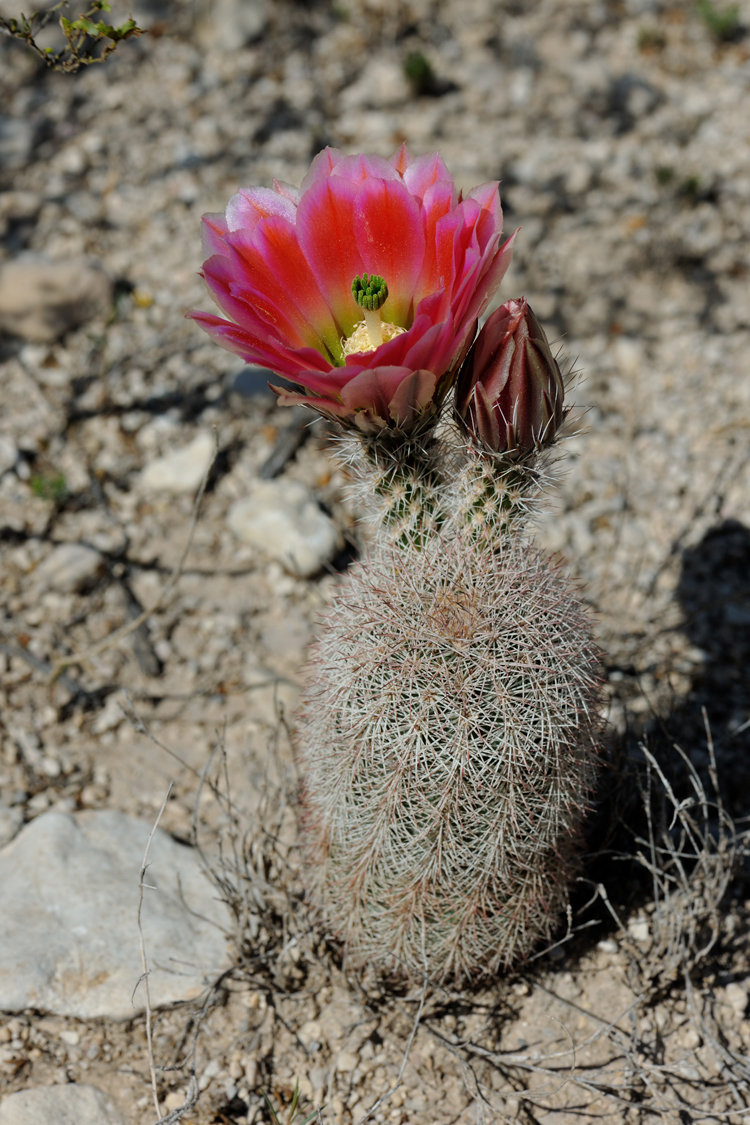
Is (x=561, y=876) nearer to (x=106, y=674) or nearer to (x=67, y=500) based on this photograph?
(x=106, y=674)

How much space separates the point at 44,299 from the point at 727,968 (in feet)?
10.7

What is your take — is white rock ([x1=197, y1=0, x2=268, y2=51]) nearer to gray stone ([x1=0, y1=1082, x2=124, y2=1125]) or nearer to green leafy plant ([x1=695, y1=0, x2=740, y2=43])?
green leafy plant ([x1=695, y1=0, x2=740, y2=43])

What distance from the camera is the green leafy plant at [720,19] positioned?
4.53 meters

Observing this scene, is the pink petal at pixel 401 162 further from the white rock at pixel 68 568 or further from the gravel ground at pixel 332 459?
the white rock at pixel 68 568

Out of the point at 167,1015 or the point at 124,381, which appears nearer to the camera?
the point at 167,1015

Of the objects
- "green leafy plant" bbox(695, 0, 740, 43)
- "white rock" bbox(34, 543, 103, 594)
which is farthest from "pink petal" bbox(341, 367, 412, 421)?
"green leafy plant" bbox(695, 0, 740, 43)

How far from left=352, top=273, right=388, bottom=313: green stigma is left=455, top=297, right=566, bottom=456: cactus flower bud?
18cm

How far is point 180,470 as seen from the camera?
11.0 ft

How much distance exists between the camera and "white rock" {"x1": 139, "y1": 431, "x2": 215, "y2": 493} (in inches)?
131

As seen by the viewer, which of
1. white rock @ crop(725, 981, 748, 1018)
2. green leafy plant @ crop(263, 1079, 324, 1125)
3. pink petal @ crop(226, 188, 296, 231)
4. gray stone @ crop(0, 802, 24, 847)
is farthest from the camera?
gray stone @ crop(0, 802, 24, 847)

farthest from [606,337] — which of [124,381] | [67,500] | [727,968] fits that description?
[727,968]

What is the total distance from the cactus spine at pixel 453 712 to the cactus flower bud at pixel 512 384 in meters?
0.08

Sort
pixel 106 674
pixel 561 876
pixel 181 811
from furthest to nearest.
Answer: pixel 106 674 → pixel 181 811 → pixel 561 876

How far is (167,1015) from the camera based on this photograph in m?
2.21
